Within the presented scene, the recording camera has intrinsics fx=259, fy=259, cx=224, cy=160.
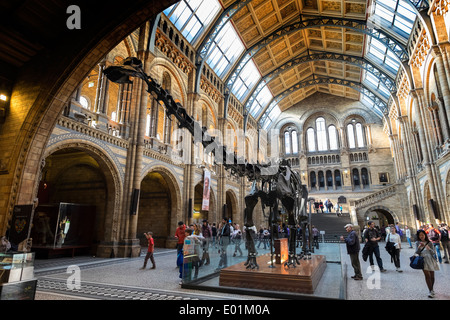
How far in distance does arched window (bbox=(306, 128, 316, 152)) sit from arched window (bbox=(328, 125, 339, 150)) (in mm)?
2054

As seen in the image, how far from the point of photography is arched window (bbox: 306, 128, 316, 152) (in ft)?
115

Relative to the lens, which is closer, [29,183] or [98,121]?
[29,183]

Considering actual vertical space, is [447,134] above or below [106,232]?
above

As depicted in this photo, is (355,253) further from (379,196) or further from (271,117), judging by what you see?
(271,117)

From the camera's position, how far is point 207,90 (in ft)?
67.9

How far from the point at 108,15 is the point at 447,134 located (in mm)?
17051

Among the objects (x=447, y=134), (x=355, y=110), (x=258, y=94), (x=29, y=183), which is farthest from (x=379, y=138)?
(x=29, y=183)

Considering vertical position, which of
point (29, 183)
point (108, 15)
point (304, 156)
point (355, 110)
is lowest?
point (29, 183)

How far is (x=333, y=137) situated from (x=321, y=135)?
154 centimetres

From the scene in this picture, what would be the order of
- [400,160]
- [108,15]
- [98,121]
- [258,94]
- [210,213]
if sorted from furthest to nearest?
[258,94] < [400,160] < [210,213] < [98,121] < [108,15]

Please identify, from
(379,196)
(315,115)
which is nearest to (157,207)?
(379,196)

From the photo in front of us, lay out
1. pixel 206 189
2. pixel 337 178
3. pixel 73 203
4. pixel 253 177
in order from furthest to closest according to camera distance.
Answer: pixel 337 178, pixel 206 189, pixel 73 203, pixel 253 177

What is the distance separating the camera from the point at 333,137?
113ft
